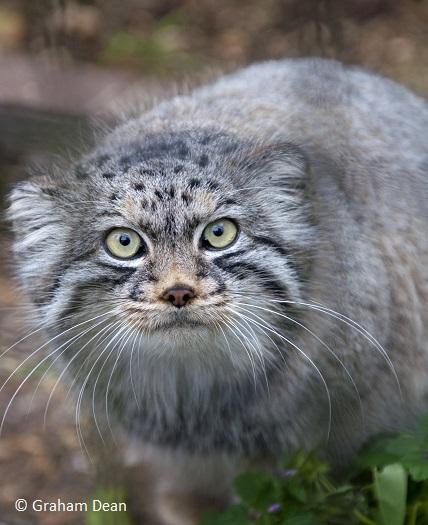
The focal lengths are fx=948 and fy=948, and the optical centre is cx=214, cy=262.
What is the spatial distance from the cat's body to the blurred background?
335mm

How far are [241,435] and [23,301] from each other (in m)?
0.94

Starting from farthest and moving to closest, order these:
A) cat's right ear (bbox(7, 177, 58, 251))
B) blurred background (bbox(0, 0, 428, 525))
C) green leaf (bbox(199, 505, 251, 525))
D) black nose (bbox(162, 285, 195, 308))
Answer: blurred background (bbox(0, 0, 428, 525)), cat's right ear (bbox(7, 177, 58, 251)), green leaf (bbox(199, 505, 251, 525)), black nose (bbox(162, 285, 195, 308))

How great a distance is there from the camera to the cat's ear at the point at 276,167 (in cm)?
315

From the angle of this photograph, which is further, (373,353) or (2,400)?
(2,400)

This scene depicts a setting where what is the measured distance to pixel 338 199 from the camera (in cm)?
337

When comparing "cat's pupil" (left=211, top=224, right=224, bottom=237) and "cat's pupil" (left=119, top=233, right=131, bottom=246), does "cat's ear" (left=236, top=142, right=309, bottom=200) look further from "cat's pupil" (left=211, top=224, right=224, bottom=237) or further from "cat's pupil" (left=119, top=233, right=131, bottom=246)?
"cat's pupil" (left=119, top=233, right=131, bottom=246)

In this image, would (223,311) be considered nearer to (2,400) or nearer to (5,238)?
(5,238)

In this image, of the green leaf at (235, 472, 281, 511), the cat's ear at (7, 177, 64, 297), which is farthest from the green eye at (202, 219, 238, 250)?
the green leaf at (235, 472, 281, 511)

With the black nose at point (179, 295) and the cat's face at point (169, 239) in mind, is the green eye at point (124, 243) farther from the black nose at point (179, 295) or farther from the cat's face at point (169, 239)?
the black nose at point (179, 295)

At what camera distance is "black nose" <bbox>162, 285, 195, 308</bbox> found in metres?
2.83

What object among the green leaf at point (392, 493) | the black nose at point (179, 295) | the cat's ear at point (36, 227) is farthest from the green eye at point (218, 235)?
the green leaf at point (392, 493)

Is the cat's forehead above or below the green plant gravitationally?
above

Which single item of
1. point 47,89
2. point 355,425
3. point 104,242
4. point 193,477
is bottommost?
point 193,477

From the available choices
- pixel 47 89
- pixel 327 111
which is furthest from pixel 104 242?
pixel 47 89
